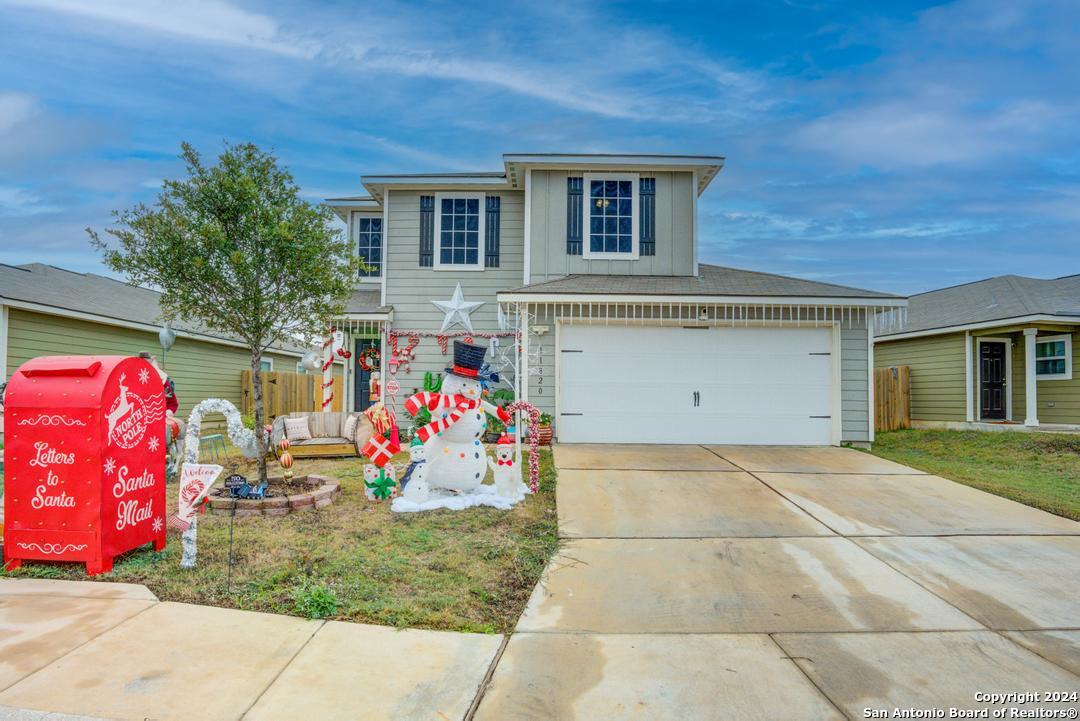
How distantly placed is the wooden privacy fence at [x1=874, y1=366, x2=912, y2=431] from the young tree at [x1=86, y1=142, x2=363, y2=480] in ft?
48.8

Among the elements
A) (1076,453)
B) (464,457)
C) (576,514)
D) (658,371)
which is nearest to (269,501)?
(464,457)


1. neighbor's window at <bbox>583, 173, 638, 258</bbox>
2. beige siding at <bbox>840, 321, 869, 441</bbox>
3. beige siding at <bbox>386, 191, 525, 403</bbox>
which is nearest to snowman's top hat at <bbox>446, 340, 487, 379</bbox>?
beige siding at <bbox>386, 191, 525, 403</bbox>

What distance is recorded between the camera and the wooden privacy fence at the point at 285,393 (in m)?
17.2

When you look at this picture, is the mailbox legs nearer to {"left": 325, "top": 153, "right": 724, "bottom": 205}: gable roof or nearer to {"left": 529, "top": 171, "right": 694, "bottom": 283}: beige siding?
{"left": 529, "top": 171, "right": 694, "bottom": 283}: beige siding

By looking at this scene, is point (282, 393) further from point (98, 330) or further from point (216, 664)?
point (216, 664)

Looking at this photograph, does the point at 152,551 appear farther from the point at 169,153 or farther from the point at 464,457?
the point at 169,153

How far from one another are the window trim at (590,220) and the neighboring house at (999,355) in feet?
29.3

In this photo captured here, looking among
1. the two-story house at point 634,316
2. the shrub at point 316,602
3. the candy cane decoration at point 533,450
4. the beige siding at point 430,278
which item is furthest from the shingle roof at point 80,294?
the shrub at point 316,602

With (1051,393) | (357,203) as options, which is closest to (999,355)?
(1051,393)

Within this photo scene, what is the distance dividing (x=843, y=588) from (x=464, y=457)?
401cm

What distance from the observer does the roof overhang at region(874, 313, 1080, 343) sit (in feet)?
43.1

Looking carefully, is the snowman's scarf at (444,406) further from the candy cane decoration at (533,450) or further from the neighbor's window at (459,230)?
the neighbor's window at (459,230)

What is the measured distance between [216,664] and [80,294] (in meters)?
13.6

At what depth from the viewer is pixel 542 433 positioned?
1038 centimetres
